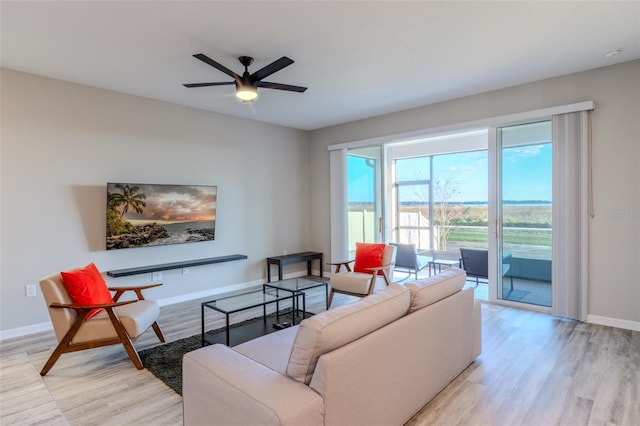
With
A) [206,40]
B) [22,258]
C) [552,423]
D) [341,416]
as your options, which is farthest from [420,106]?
[22,258]

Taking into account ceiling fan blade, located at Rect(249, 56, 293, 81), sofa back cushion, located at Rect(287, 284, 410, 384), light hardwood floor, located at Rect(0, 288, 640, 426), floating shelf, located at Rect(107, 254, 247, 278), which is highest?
ceiling fan blade, located at Rect(249, 56, 293, 81)

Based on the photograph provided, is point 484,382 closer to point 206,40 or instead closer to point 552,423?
point 552,423

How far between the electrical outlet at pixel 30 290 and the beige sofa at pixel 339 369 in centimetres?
302

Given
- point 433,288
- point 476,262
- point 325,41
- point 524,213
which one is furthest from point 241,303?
point 476,262

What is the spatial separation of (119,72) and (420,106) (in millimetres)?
3965

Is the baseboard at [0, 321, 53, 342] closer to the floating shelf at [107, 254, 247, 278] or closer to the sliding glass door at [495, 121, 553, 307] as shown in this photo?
the floating shelf at [107, 254, 247, 278]

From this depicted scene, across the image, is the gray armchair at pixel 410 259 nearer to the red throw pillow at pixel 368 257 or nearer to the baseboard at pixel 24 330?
the red throw pillow at pixel 368 257

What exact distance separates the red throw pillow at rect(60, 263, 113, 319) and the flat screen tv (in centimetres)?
129

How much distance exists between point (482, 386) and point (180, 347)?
261cm

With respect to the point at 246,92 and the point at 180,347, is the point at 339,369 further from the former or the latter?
the point at 246,92

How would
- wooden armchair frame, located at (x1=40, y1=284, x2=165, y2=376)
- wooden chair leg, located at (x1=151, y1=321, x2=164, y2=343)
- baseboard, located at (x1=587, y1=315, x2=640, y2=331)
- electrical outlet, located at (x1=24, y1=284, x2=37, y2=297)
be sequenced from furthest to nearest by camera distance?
1. electrical outlet, located at (x1=24, y1=284, x2=37, y2=297)
2. baseboard, located at (x1=587, y1=315, x2=640, y2=331)
3. wooden chair leg, located at (x1=151, y1=321, x2=164, y2=343)
4. wooden armchair frame, located at (x1=40, y1=284, x2=165, y2=376)

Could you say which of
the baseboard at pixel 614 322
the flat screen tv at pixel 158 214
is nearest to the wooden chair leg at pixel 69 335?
the flat screen tv at pixel 158 214

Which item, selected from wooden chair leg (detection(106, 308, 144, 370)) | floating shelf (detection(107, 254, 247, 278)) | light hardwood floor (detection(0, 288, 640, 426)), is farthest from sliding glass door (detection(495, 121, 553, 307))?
wooden chair leg (detection(106, 308, 144, 370))

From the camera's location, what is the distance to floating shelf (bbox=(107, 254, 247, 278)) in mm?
4180
